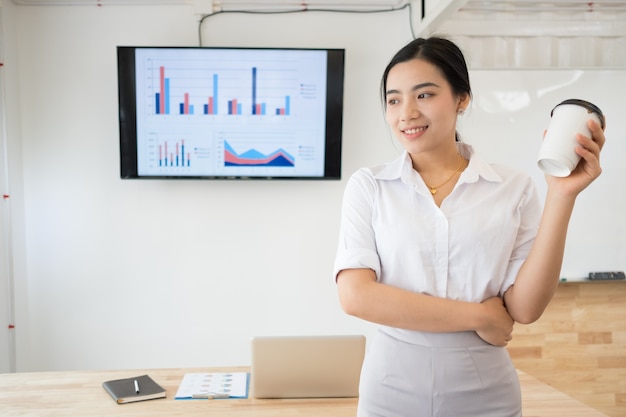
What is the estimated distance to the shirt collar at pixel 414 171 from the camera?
4.61 ft

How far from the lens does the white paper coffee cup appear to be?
44.8 inches

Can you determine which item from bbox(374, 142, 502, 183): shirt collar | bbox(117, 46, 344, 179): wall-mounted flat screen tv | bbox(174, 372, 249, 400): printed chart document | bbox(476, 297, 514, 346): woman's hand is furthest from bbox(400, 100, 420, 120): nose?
bbox(117, 46, 344, 179): wall-mounted flat screen tv

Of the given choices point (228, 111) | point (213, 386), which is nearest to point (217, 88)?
point (228, 111)

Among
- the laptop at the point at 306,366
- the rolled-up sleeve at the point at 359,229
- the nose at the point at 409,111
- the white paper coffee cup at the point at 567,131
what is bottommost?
the laptop at the point at 306,366

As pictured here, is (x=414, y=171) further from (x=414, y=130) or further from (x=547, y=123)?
(x=547, y=123)

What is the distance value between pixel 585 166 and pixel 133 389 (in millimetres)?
1585

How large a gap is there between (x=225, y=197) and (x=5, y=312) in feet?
4.67

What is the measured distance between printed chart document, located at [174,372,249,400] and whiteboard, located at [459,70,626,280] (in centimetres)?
214

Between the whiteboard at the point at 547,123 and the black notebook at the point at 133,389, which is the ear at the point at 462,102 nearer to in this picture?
the black notebook at the point at 133,389

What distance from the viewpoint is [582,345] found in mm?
3762

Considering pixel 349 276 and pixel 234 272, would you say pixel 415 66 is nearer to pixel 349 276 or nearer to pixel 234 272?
Result: pixel 349 276

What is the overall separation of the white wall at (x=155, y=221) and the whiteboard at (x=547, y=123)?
1.88 ft

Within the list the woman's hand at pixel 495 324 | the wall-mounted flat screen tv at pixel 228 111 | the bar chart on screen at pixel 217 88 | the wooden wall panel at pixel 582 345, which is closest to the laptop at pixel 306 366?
the woman's hand at pixel 495 324

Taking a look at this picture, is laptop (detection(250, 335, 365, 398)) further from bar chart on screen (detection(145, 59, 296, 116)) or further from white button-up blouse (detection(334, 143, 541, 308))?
bar chart on screen (detection(145, 59, 296, 116))
